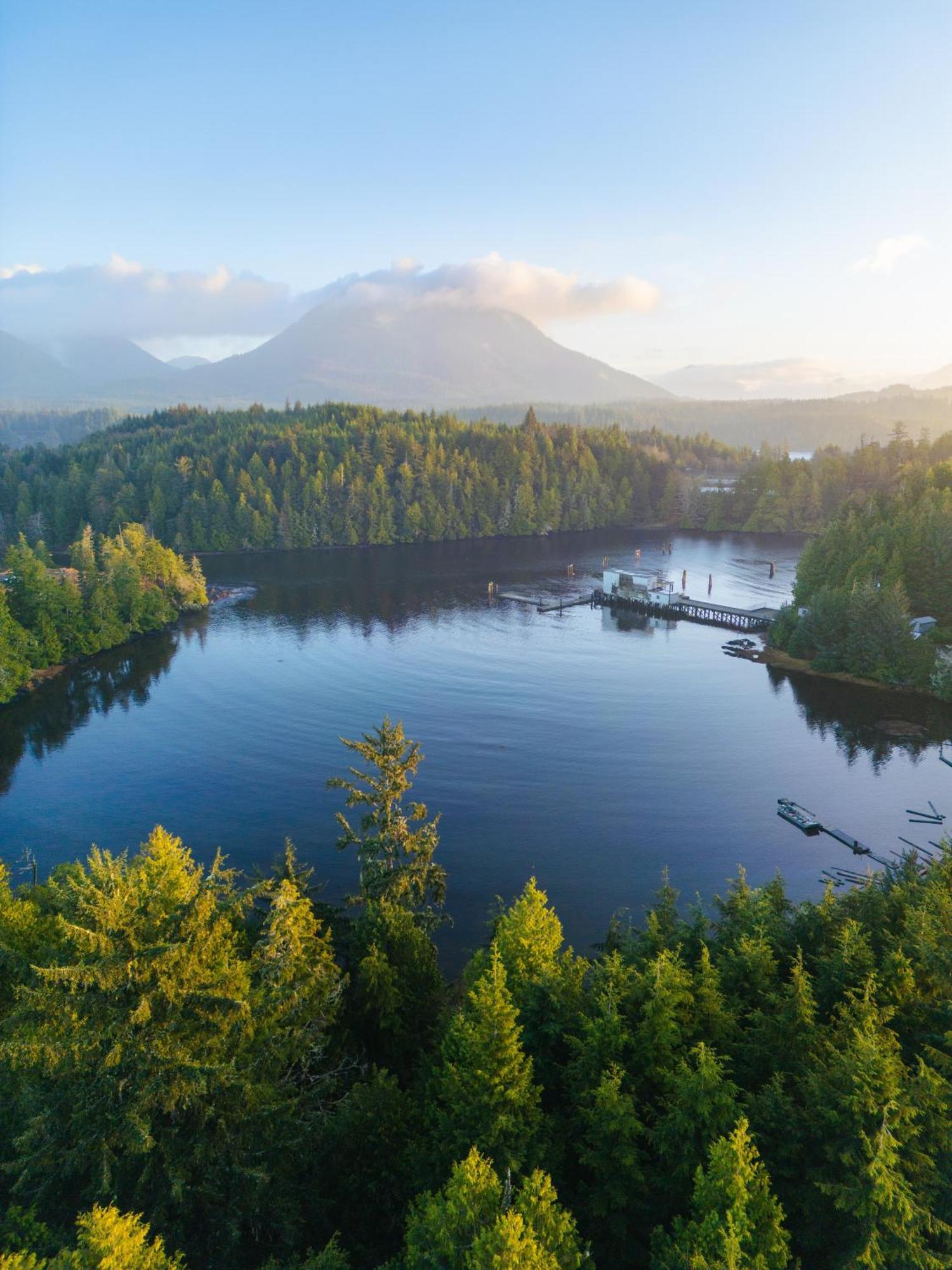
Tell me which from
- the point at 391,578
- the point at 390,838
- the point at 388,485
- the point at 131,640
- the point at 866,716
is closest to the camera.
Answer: the point at 390,838

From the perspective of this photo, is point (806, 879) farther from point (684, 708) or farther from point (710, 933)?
point (684, 708)

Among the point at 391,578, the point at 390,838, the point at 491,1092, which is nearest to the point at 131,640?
the point at 391,578

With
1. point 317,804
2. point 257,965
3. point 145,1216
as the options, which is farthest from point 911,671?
point 145,1216

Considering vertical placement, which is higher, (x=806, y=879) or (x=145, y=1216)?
(x=145, y=1216)

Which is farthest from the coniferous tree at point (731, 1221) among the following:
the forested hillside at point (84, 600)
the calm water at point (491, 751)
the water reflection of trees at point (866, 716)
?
the forested hillside at point (84, 600)

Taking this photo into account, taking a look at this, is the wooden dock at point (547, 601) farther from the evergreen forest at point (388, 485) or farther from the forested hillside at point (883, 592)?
the evergreen forest at point (388, 485)

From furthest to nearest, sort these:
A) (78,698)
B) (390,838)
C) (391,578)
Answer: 1. (391,578)
2. (78,698)
3. (390,838)

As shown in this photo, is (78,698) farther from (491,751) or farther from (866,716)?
(866,716)
